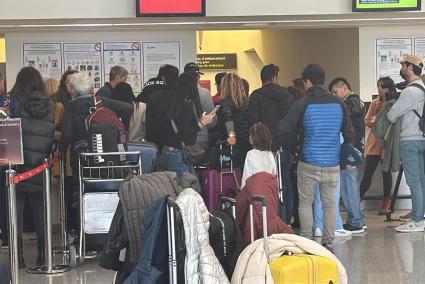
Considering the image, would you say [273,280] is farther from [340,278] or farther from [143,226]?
[143,226]

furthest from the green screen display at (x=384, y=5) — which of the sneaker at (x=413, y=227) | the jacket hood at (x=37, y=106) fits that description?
the jacket hood at (x=37, y=106)

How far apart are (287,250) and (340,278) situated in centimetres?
35

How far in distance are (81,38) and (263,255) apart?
5.67m

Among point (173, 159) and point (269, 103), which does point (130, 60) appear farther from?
point (173, 159)

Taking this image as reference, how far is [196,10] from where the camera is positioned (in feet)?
28.1

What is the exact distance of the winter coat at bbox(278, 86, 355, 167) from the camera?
22.1 feet

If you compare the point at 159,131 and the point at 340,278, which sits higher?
the point at 159,131

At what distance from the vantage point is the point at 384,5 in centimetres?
880

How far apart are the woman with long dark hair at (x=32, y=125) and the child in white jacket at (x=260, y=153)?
1765 millimetres

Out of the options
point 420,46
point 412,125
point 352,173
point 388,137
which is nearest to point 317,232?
point 352,173

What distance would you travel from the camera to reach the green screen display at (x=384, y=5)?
8.77m

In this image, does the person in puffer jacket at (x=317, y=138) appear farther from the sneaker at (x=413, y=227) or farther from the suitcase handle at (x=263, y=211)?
the suitcase handle at (x=263, y=211)

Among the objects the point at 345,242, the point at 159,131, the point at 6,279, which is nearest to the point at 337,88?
the point at 345,242

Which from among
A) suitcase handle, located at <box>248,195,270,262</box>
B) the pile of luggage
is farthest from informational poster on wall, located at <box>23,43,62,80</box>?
suitcase handle, located at <box>248,195,270,262</box>
